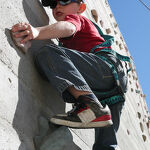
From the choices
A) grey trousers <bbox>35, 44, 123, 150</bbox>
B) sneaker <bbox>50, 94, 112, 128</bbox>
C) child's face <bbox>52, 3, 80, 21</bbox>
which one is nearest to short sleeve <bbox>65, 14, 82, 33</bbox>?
grey trousers <bbox>35, 44, 123, 150</bbox>

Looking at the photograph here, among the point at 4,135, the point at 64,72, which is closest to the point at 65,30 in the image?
the point at 64,72

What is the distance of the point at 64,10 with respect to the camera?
186 cm

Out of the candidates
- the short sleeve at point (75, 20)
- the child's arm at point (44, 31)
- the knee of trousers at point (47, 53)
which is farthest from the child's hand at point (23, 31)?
the short sleeve at point (75, 20)

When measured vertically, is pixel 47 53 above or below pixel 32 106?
above

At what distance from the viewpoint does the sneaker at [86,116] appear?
53.9 inches

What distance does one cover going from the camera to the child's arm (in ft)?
4.44

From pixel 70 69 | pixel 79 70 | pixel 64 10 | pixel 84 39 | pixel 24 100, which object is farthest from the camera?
pixel 64 10

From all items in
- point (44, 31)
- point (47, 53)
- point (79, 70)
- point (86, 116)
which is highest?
point (44, 31)

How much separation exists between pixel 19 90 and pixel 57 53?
28 centimetres

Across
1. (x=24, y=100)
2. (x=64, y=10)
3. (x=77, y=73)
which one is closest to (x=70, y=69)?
(x=77, y=73)

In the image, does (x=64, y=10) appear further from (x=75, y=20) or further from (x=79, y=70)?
(x=79, y=70)

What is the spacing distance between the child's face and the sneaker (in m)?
0.64

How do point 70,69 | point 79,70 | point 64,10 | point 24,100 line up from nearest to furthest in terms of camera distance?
point 24,100
point 70,69
point 79,70
point 64,10

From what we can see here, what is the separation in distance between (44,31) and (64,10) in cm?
48
